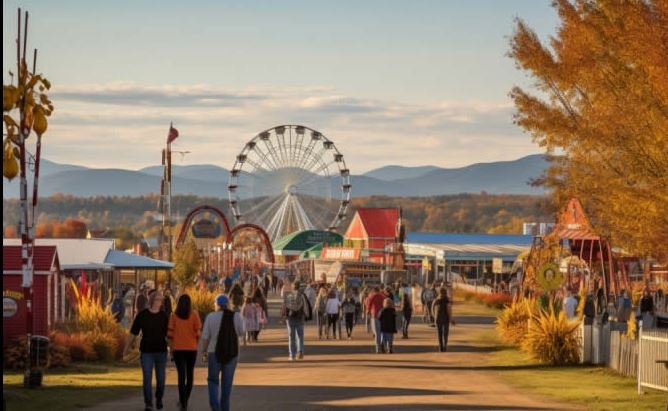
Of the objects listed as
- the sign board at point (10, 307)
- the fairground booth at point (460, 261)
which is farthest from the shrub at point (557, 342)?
the fairground booth at point (460, 261)

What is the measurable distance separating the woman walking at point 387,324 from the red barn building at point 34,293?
7.66 metres

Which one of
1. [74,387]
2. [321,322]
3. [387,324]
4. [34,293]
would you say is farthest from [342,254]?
[74,387]

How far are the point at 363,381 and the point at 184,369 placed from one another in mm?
6242

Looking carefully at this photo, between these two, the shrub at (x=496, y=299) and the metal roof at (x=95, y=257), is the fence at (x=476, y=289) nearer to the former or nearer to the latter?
the shrub at (x=496, y=299)

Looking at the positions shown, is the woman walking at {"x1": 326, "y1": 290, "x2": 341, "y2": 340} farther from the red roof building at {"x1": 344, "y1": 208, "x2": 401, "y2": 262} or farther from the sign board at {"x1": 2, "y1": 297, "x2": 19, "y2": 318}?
the red roof building at {"x1": 344, "y1": 208, "x2": 401, "y2": 262}

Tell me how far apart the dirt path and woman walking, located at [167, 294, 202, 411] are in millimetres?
821

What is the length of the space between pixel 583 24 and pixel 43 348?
1149 cm

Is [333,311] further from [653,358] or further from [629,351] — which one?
[653,358]

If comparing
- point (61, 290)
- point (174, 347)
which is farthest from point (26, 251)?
point (61, 290)

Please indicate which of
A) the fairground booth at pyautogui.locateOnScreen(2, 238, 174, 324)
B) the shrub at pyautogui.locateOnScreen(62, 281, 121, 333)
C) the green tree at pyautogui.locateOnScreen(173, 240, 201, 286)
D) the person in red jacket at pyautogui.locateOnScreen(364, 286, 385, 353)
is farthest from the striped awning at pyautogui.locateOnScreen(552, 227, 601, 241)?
the shrub at pyautogui.locateOnScreen(62, 281, 121, 333)

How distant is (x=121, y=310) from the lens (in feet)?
128

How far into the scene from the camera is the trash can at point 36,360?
23.3m

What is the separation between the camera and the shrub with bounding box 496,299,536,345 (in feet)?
119

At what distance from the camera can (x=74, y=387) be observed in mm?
23828
